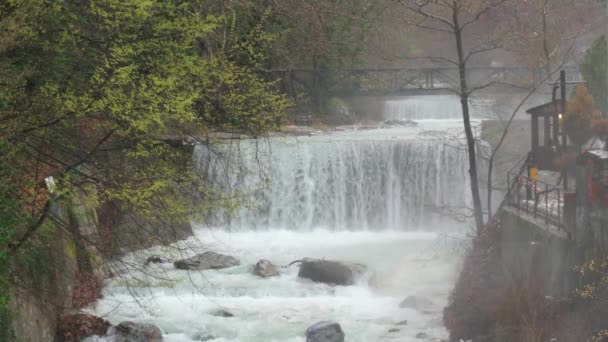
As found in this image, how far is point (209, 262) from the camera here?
64.7 feet

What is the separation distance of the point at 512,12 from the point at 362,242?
11101mm

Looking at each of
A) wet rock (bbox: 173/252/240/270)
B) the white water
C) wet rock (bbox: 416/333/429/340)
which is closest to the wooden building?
the white water

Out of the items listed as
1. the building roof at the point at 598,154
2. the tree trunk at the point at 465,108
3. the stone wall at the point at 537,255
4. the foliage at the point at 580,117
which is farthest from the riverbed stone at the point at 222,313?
the foliage at the point at 580,117

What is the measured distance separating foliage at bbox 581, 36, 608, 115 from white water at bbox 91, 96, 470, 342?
4.29 m

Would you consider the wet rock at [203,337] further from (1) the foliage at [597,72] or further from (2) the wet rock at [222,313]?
(1) the foliage at [597,72]

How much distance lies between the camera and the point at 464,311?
1517 cm

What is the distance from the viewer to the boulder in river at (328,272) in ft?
60.7

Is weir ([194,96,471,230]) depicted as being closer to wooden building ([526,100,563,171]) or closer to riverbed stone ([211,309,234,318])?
wooden building ([526,100,563,171])

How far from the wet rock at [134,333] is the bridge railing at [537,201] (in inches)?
279

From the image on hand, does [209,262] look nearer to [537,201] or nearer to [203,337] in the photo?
[203,337]

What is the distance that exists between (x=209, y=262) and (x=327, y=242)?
16.0ft

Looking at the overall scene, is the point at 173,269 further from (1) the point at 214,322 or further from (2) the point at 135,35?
(2) the point at 135,35

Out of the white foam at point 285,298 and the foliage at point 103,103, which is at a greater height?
the foliage at point 103,103

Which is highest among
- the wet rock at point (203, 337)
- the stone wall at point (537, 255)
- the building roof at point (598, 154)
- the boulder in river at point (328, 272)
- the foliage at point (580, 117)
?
the foliage at point (580, 117)
